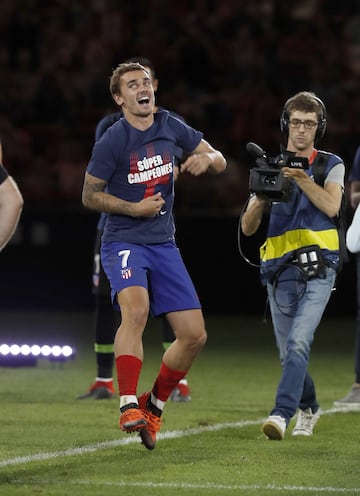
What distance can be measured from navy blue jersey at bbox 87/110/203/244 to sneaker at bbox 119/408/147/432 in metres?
1.00

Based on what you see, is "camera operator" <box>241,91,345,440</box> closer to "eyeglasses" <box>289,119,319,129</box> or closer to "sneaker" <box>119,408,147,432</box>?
"eyeglasses" <box>289,119,319,129</box>

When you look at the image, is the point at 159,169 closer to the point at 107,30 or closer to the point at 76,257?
the point at 76,257

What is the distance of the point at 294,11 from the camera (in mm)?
21312

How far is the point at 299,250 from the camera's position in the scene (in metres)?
8.02

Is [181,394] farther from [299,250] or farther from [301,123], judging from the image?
[301,123]

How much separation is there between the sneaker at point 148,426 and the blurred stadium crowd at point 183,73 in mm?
10503

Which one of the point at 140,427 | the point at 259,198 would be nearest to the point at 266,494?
the point at 140,427

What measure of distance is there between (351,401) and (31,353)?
3.44 meters

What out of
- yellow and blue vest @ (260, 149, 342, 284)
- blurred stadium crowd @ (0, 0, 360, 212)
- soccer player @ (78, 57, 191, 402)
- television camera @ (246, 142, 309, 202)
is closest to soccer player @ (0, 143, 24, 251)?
television camera @ (246, 142, 309, 202)

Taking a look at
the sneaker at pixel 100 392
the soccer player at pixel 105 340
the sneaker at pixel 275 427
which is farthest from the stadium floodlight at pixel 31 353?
the sneaker at pixel 275 427

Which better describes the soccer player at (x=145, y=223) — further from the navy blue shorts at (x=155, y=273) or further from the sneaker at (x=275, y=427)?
the sneaker at (x=275, y=427)

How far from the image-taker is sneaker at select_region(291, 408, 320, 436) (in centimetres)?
815

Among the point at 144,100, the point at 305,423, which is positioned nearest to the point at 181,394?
the point at 305,423

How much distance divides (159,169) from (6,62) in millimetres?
13598
